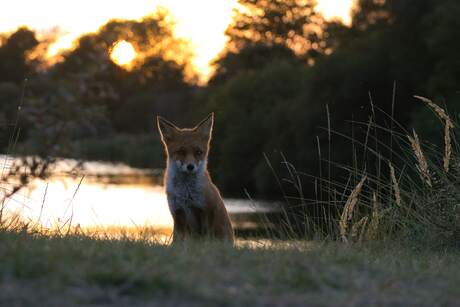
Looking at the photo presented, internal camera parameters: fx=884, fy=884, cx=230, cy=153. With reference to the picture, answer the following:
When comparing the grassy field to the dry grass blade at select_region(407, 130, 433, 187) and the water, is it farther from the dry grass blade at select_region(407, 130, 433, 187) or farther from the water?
the water

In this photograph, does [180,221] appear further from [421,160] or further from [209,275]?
[209,275]

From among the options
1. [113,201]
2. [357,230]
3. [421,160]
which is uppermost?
[421,160]

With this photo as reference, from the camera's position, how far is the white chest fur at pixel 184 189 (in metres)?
10.0

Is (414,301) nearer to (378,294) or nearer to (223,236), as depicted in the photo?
(378,294)

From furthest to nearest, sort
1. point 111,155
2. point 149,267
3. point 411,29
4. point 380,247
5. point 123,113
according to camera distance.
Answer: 1. point 123,113
2. point 111,155
3. point 411,29
4. point 380,247
5. point 149,267

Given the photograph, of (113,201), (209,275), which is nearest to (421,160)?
(209,275)

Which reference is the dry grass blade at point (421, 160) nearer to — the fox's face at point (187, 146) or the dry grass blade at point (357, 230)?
the dry grass blade at point (357, 230)

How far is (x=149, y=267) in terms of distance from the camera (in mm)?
5984

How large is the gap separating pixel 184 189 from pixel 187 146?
779 mm

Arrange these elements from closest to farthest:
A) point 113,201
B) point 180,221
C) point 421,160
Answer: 1. point 421,160
2. point 180,221
3. point 113,201

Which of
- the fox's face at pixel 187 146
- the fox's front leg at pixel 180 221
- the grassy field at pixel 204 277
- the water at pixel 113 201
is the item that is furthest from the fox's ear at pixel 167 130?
the water at pixel 113 201

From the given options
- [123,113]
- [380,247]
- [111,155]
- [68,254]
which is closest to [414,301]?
[68,254]

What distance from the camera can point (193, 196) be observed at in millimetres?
10008

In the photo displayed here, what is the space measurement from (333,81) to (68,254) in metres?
39.9
